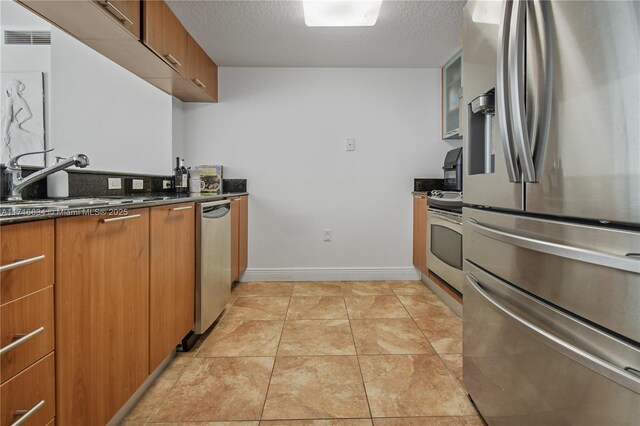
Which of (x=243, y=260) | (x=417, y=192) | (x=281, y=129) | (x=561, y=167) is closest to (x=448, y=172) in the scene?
(x=417, y=192)

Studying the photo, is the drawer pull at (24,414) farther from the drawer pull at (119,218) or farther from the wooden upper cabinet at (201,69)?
the wooden upper cabinet at (201,69)

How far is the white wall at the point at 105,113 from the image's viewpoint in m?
1.70

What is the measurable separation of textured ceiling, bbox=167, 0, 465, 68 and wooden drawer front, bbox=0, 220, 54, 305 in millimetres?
1888

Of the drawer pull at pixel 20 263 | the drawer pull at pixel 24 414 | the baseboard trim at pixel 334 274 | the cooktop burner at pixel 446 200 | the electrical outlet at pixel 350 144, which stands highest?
the electrical outlet at pixel 350 144

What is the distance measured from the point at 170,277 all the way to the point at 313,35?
6.71 ft

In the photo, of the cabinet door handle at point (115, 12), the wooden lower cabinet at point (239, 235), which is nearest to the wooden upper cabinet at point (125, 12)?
the cabinet door handle at point (115, 12)

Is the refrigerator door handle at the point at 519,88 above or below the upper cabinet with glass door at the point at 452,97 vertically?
below

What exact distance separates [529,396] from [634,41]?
88 centimetres

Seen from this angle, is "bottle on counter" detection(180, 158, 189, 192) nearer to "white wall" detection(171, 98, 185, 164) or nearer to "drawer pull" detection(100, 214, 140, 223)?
"white wall" detection(171, 98, 185, 164)

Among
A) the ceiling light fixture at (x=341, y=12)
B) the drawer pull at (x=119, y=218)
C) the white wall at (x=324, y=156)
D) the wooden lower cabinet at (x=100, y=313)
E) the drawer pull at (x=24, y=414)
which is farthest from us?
the white wall at (x=324, y=156)

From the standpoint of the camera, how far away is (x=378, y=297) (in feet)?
8.87

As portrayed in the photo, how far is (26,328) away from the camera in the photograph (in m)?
0.74

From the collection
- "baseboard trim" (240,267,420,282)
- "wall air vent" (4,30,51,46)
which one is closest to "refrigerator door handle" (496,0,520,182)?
"wall air vent" (4,30,51,46)

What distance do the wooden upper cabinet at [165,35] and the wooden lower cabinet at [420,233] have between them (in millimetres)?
2231
